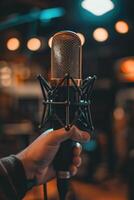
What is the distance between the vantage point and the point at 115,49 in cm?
902

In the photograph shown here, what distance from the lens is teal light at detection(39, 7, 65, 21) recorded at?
4.61 metres

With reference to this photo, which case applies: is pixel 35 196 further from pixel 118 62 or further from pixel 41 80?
pixel 118 62

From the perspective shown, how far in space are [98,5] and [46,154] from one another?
265cm

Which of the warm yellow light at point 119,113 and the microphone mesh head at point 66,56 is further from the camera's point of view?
the warm yellow light at point 119,113

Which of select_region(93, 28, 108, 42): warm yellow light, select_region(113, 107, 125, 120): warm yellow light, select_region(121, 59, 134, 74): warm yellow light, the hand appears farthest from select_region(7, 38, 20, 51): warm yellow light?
select_region(121, 59, 134, 74): warm yellow light

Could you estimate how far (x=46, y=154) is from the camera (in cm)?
165

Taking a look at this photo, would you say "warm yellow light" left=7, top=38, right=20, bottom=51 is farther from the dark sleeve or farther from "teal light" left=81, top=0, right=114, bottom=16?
the dark sleeve

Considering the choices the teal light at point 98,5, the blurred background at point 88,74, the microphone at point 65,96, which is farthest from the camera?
the blurred background at point 88,74

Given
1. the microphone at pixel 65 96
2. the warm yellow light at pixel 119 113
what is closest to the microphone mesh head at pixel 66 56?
the microphone at pixel 65 96

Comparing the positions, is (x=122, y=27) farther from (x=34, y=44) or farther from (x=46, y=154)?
(x=46, y=154)

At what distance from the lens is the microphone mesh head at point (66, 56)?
1378 mm

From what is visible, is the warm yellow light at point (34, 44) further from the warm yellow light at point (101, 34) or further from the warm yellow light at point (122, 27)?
the warm yellow light at point (122, 27)

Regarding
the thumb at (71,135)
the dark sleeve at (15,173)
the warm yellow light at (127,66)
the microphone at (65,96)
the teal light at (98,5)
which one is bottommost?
the dark sleeve at (15,173)

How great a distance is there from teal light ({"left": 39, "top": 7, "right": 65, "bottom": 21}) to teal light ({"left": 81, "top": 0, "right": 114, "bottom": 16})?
0.56m
